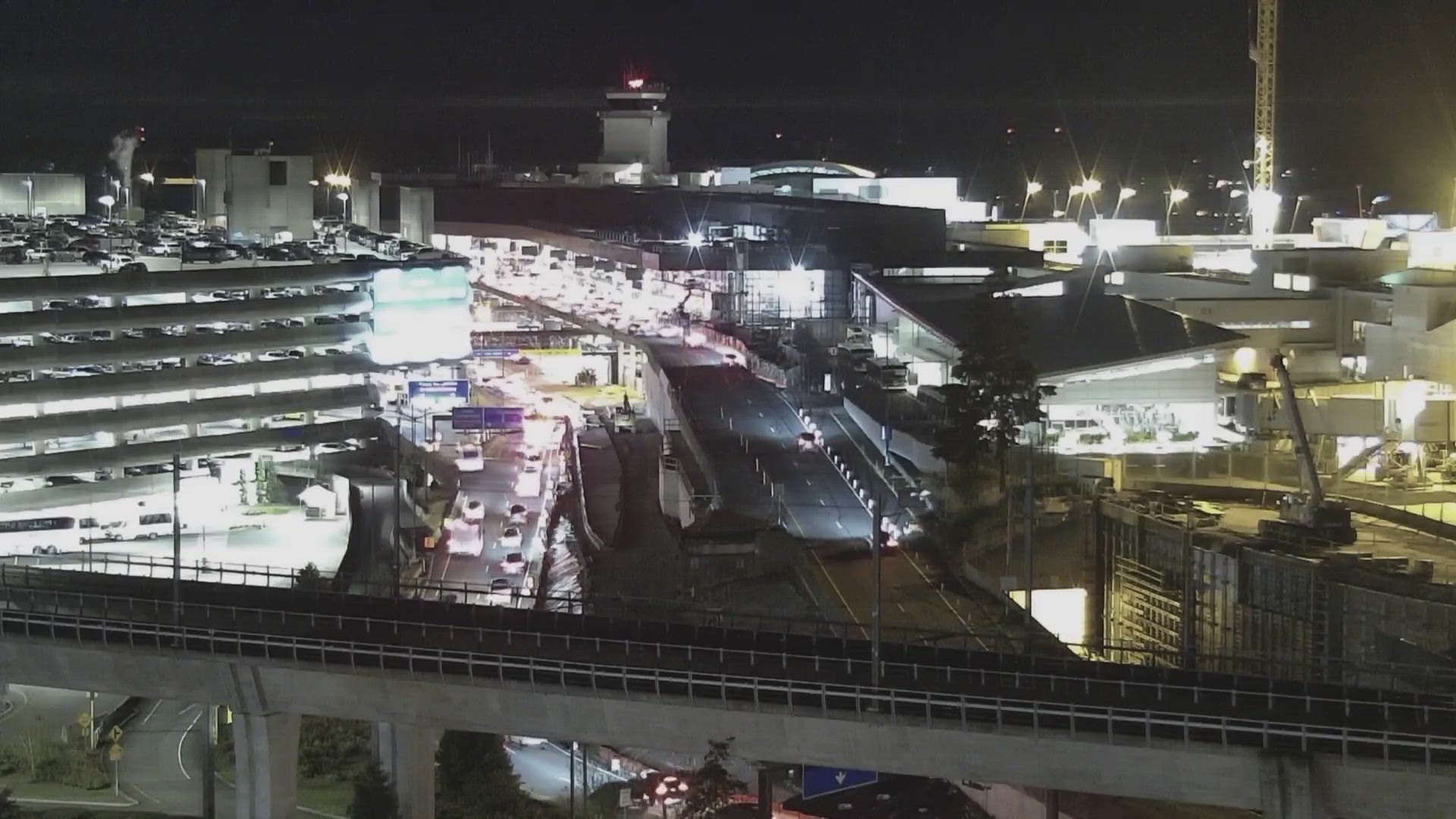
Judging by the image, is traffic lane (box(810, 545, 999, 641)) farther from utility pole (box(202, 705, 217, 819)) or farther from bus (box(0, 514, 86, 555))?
bus (box(0, 514, 86, 555))

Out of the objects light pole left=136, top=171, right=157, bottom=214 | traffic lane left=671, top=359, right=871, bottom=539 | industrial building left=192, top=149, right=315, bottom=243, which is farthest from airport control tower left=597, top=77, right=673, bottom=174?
traffic lane left=671, top=359, right=871, bottom=539

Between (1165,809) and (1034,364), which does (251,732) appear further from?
(1034,364)

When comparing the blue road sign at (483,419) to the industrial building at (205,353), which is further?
the blue road sign at (483,419)

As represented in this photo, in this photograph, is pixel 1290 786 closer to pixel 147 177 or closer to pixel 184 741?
pixel 184 741

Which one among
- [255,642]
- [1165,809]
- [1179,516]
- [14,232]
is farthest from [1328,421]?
[14,232]

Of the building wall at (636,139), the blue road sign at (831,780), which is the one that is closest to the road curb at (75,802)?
the blue road sign at (831,780)

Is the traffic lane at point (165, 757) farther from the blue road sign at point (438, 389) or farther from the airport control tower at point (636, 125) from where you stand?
the airport control tower at point (636, 125)
